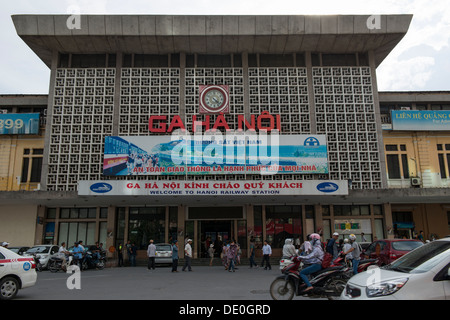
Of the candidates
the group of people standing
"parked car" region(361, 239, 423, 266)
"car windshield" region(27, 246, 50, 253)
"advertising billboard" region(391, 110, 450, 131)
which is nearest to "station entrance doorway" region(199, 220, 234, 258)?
"car windshield" region(27, 246, 50, 253)

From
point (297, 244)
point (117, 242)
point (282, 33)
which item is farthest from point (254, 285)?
point (282, 33)

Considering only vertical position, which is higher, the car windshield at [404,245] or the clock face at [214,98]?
the clock face at [214,98]

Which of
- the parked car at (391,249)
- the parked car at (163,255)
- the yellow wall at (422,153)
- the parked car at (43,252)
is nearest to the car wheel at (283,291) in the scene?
the parked car at (391,249)

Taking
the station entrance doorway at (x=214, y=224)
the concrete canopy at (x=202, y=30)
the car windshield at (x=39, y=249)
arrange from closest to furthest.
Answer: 1. the car windshield at (x=39, y=249)
2. the concrete canopy at (x=202, y=30)
3. the station entrance doorway at (x=214, y=224)

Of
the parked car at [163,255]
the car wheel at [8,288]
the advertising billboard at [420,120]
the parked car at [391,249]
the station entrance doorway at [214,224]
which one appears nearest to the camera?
the car wheel at [8,288]

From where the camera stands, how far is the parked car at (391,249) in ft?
43.3

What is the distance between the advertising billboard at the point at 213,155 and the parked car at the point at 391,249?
1053 cm

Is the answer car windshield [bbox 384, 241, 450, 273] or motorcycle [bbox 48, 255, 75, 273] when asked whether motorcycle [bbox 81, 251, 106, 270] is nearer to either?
motorcycle [bbox 48, 255, 75, 273]

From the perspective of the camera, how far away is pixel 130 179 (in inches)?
968

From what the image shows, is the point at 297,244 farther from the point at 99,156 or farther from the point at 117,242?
the point at 99,156

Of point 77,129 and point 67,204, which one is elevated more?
point 77,129

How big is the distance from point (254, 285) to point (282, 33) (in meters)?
17.8

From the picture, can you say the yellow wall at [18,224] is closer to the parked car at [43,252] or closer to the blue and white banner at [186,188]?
the parked car at [43,252]

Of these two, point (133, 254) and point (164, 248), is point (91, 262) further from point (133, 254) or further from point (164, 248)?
point (164, 248)
